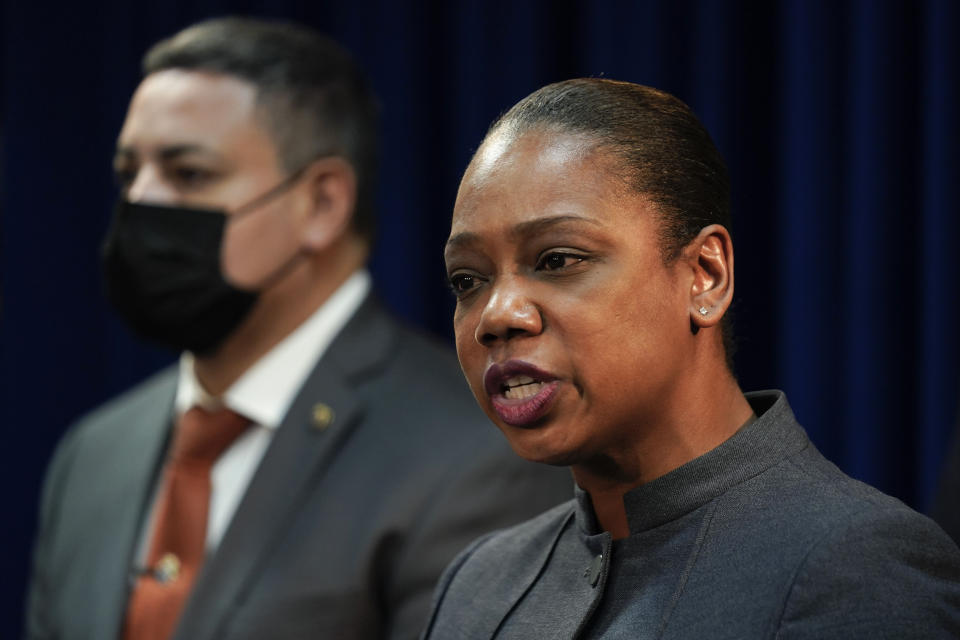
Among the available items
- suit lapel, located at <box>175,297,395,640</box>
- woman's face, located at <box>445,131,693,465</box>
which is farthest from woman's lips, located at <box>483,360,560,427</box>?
suit lapel, located at <box>175,297,395,640</box>

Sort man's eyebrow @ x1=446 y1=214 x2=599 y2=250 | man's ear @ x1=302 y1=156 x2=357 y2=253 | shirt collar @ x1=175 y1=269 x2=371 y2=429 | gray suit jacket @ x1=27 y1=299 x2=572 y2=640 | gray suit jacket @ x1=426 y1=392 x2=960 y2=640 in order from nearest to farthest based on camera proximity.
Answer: gray suit jacket @ x1=426 y1=392 x2=960 y2=640, man's eyebrow @ x1=446 y1=214 x2=599 y2=250, gray suit jacket @ x1=27 y1=299 x2=572 y2=640, shirt collar @ x1=175 y1=269 x2=371 y2=429, man's ear @ x1=302 y1=156 x2=357 y2=253

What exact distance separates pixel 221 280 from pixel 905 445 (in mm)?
1279

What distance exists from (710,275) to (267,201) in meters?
1.42

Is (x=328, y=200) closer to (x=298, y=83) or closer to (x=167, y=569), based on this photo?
(x=298, y=83)

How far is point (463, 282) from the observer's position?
3.91ft

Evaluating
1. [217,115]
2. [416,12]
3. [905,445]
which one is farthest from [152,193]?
[905,445]

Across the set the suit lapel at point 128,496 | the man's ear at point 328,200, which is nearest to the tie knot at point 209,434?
the suit lapel at point 128,496

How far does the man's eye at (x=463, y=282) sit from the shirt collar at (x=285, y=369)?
1151mm

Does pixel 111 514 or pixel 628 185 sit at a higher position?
pixel 628 185

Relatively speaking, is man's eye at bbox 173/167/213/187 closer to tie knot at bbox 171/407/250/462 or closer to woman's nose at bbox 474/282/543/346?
tie knot at bbox 171/407/250/462

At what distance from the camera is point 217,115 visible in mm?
2432

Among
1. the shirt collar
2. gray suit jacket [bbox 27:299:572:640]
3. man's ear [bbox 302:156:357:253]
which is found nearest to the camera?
gray suit jacket [bbox 27:299:572:640]

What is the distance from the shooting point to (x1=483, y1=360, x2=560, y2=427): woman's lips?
3.67 feet

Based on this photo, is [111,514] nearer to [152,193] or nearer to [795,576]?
[152,193]
